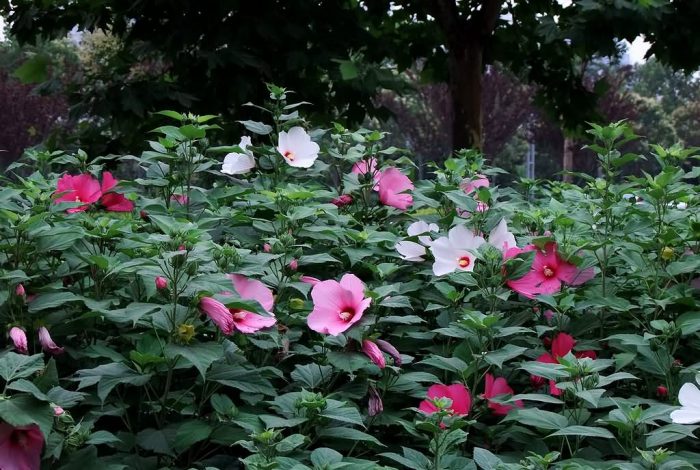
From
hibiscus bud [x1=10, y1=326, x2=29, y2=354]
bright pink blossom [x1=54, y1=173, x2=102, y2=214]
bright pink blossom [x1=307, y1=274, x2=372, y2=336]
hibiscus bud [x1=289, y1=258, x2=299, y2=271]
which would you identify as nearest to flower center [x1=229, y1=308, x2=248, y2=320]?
bright pink blossom [x1=307, y1=274, x2=372, y2=336]

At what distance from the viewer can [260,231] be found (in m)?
2.37

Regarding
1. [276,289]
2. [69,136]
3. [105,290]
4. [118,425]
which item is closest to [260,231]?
[276,289]

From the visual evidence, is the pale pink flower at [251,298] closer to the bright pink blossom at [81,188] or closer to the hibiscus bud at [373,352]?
the hibiscus bud at [373,352]

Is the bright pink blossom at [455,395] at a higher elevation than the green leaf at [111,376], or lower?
lower

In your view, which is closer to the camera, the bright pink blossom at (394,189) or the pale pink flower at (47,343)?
the pale pink flower at (47,343)

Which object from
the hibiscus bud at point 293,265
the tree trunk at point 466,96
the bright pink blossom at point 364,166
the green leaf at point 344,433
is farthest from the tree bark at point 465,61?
the green leaf at point 344,433

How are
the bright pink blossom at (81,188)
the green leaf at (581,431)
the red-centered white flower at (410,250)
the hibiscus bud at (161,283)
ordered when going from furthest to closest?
1. the bright pink blossom at (81,188)
2. the red-centered white flower at (410,250)
3. the hibiscus bud at (161,283)
4. the green leaf at (581,431)

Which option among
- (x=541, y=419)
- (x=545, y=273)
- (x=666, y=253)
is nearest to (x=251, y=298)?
(x=541, y=419)

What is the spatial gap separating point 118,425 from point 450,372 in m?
0.73

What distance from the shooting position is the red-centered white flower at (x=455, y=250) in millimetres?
2133

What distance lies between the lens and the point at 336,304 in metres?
1.86

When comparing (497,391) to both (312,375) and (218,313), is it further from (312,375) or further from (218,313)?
(218,313)

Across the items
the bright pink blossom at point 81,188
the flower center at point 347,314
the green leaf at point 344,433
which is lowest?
the green leaf at point 344,433

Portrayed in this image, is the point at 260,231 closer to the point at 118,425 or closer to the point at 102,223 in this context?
the point at 102,223
